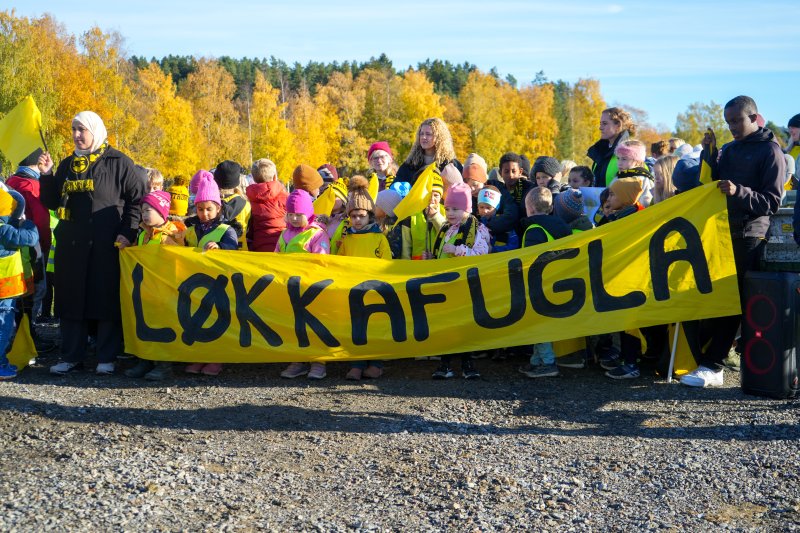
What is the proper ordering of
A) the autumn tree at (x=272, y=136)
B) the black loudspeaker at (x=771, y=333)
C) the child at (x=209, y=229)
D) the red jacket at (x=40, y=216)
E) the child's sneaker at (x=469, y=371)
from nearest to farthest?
the black loudspeaker at (x=771, y=333), the child's sneaker at (x=469, y=371), the child at (x=209, y=229), the red jacket at (x=40, y=216), the autumn tree at (x=272, y=136)

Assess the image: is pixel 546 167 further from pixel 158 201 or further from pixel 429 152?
pixel 158 201

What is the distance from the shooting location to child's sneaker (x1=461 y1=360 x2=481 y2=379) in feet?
24.2

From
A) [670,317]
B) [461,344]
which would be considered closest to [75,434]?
[461,344]

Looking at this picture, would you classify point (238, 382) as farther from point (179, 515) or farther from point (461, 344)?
point (179, 515)

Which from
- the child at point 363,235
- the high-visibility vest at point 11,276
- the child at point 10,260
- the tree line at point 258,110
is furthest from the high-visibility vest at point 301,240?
the tree line at point 258,110

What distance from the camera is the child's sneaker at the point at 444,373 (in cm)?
742

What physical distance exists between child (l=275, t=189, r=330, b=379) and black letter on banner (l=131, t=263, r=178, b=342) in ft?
3.76

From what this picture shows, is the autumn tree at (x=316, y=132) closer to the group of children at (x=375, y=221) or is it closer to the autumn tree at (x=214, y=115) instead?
the autumn tree at (x=214, y=115)

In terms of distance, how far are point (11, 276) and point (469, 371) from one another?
420 cm

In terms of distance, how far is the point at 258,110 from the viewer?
2253 inches

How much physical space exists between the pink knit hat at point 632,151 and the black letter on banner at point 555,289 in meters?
1.48

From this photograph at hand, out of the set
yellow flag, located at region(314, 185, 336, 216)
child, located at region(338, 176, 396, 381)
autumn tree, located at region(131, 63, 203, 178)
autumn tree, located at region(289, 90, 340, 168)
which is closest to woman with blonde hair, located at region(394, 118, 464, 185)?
yellow flag, located at region(314, 185, 336, 216)

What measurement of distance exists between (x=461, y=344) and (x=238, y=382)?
79.9 inches

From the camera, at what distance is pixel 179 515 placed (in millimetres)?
4328
